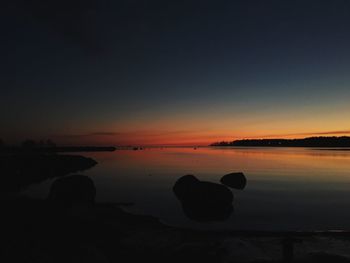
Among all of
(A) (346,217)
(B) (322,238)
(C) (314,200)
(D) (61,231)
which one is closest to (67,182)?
(D) (61,231)

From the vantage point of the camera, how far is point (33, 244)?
30.7ft

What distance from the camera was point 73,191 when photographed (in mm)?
22609

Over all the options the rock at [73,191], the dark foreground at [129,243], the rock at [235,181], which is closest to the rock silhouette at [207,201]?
the dark foreground at [129,243]

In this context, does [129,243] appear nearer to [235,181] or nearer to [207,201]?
[207,201]

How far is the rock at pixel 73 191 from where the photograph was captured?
22016 mm

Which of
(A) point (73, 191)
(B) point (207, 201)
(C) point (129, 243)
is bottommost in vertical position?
(C) point (129, 243)

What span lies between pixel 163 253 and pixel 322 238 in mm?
A: 8292

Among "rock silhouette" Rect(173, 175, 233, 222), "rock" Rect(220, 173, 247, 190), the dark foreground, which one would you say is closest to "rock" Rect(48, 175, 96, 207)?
the dark foreground

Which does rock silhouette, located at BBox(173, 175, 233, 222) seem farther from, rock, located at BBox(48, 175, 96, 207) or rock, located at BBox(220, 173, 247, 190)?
rock, located at BBox(220, 173, 247, 190)

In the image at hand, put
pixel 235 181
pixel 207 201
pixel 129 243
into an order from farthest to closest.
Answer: pixel 235 181
pixel 207 201
pixel 129 243

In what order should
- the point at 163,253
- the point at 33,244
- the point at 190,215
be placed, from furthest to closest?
the point at 190,215
the point at 163,253
the point at 33,244

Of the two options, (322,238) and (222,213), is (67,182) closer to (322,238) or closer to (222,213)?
(222,213)

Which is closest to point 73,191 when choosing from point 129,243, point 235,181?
point 129,243

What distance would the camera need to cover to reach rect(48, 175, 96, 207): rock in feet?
72.2
